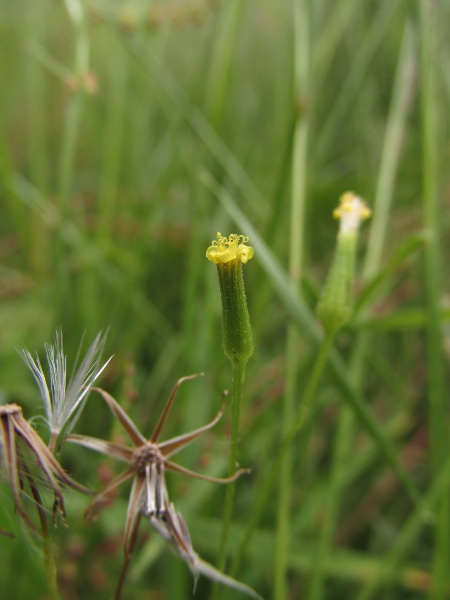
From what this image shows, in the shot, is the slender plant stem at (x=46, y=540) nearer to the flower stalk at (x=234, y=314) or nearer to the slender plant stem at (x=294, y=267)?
the flower stalk at (x=234, y=314)

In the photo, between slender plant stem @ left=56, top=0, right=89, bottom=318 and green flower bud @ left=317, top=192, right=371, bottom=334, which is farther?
slender plant stem @ left=56, top=0, right=89, bottom=318

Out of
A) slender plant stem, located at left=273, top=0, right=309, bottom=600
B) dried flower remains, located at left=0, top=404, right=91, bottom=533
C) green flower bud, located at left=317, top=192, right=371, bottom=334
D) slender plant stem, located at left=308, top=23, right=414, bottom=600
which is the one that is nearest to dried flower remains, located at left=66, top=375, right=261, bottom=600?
dried flower remains, located at left=0, top=404, right=91, bottom=533

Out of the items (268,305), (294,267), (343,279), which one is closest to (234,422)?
(343,279)

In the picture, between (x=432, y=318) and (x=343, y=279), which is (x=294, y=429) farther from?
(x=432, y=318)

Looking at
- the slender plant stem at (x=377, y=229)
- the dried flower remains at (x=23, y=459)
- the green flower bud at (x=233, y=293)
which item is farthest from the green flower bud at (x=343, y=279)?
the slender plant stem at (x=377, y=229)

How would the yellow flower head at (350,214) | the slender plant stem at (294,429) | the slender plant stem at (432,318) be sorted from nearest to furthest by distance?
the slender plant stem at (294,429) < the yellow flower head at (350,214) < the slender plant stem at (432,318)

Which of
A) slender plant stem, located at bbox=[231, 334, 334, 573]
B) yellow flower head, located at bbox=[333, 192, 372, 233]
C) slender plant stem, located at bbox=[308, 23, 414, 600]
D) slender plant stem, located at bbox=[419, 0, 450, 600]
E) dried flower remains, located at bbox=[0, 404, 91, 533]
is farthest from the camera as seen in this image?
slender plant stem, located at bbox=[308, 23, 414, 600]

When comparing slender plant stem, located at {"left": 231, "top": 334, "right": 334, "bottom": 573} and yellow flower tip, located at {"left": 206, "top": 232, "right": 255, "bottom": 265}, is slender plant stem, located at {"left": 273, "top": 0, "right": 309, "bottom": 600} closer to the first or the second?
slender plant stem, located at {"left": 231, "top": 334, "right": 334, "bottom": 573}
